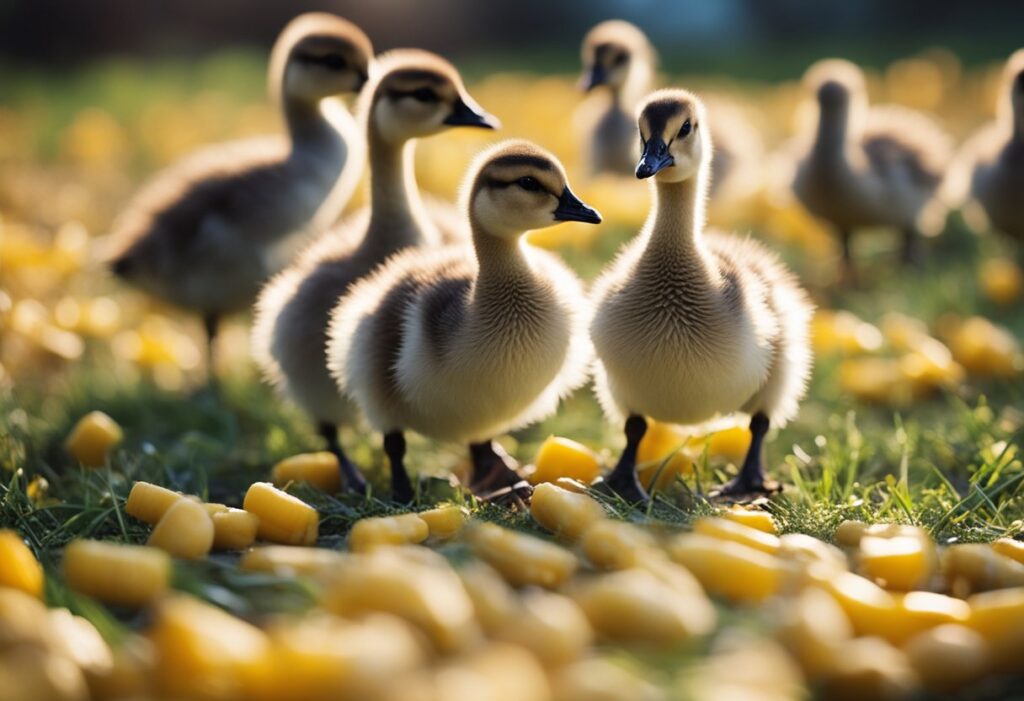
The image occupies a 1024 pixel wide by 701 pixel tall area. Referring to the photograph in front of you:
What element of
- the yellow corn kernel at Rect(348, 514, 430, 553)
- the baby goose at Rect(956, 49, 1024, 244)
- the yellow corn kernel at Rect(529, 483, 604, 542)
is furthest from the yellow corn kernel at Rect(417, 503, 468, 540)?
the baby goose at Rect(956, 49, 1024, 244)

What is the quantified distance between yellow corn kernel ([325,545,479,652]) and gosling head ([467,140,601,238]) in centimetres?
126

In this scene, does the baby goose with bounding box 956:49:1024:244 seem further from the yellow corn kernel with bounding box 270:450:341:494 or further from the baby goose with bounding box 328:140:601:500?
the yellow corn kernel with bounding box 270:450:341:494

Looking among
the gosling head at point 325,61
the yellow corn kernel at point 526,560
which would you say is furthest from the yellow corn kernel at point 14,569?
the gosling head at point 325,61

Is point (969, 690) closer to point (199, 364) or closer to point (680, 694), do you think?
point (680, 694)

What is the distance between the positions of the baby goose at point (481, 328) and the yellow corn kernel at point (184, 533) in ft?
2.40

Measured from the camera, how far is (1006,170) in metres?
5.67

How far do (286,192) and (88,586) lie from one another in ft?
8.20

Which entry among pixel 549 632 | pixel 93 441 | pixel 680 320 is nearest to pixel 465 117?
pixel 680 320

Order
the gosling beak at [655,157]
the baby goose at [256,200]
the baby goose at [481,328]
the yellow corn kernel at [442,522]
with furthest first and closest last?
the baby goose at [256,200], the baby goose at [481,328], the gosling beak at [655,157], the yellow corn kernel at [442,522]

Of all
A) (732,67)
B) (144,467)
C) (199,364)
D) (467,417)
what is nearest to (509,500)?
(467,417)

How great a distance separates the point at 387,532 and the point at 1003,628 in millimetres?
1389

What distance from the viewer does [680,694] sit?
2039 millimetres

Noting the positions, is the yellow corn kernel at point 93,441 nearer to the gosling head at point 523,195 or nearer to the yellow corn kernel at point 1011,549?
the gosling head at point 523,195

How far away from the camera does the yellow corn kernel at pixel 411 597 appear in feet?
7.14
